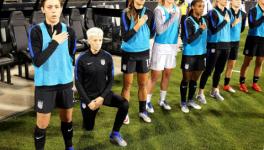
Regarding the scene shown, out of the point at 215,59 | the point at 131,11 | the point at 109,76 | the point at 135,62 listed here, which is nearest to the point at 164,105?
the point at 215,59

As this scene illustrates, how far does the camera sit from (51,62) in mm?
2633

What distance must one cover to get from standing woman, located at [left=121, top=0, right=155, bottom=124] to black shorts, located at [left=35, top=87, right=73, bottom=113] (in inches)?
44.4

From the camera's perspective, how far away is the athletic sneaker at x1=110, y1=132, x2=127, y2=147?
3.52 metres

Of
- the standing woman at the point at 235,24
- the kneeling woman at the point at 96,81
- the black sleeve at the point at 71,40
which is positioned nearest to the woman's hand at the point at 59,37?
the black sleeve at the point at 71,40

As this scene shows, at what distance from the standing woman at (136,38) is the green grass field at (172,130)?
0.55m

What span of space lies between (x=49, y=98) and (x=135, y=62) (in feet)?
4.44

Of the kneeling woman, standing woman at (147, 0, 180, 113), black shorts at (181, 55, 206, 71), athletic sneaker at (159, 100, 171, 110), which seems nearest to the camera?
the kneeling woman

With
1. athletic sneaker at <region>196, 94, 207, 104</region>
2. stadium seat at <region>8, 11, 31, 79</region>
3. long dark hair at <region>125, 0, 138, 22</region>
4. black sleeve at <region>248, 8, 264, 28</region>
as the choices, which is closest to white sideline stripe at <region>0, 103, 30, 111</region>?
stadium seat at <region>8, 11, 31, 79</region>

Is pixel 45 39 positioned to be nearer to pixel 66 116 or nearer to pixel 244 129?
Result: pixel 66 116

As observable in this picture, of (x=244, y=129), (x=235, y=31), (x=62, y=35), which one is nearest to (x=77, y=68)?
(x=62, y=35)

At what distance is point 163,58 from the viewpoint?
4.19 m

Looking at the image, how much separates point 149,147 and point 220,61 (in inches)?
77.5

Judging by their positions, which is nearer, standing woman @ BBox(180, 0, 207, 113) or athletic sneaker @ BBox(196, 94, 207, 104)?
standing woman @ BBox(180, 0, 207, 113)

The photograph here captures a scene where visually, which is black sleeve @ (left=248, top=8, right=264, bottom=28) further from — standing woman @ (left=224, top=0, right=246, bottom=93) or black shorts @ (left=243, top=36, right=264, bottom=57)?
black shorts @ (left=243, top=36, right=264, bottom=57)
